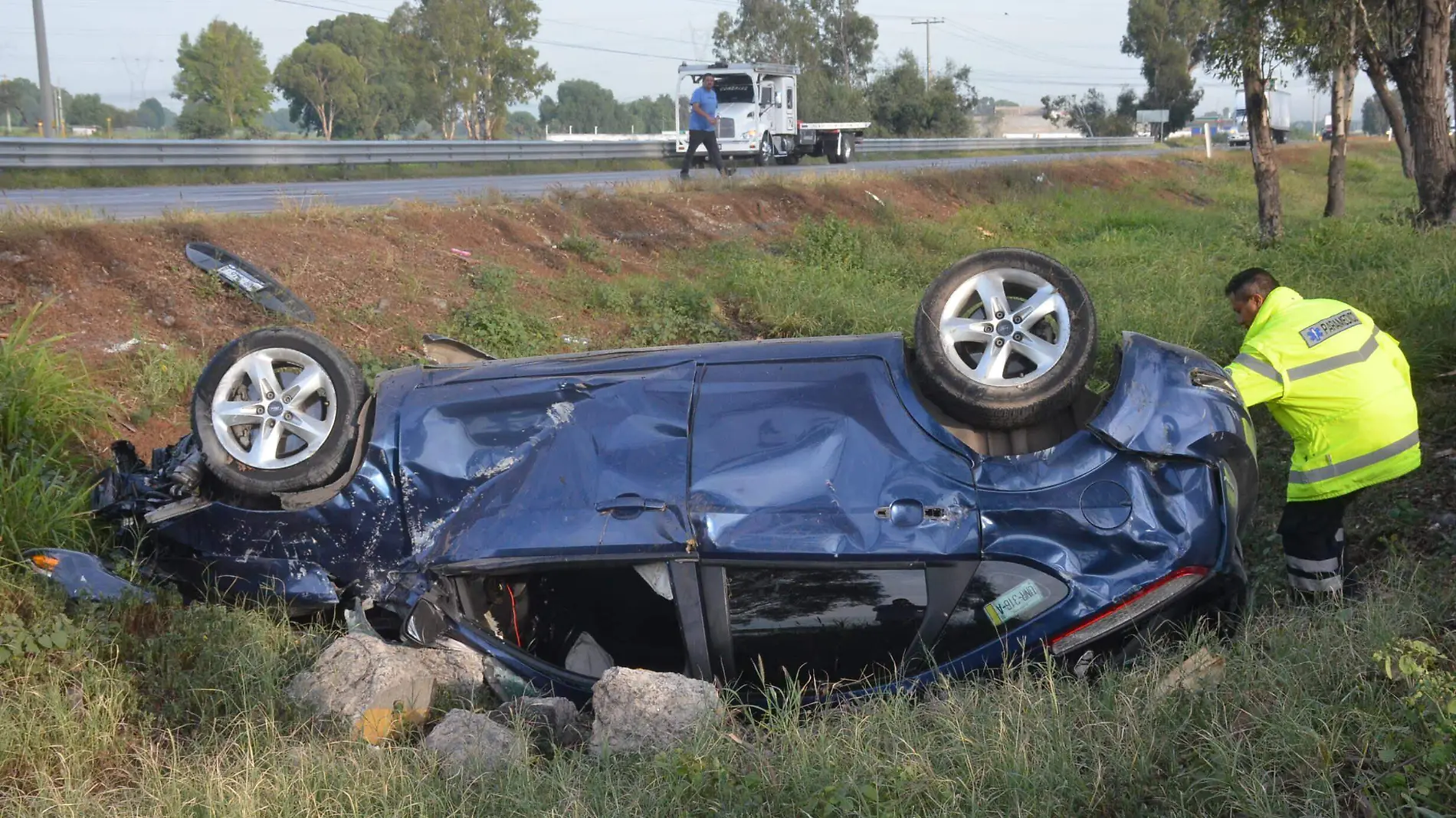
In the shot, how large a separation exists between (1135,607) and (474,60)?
63.3 meters

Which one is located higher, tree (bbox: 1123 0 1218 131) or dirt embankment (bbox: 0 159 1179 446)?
tree (bbox: 1123 0 1218 131)

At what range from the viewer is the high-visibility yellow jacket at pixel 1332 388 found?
452 cm

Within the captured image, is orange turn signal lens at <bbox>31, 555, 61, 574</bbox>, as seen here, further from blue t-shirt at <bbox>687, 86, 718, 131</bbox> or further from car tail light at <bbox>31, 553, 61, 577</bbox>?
blue t-shirt at <bbox>687, 86, 718, 131</bbox>

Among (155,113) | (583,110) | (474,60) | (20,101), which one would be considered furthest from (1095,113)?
(155,113)

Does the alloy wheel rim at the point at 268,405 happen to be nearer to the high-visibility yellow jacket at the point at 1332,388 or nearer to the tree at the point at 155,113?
the high-visibility yellow jacket at the point at 1332,388

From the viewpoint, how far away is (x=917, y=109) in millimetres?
55250

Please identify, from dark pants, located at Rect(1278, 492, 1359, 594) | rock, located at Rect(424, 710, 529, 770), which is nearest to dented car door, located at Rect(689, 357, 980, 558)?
rock, located at Rect(424, 710, 529, 770)

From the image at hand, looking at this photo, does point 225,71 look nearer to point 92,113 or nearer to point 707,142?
point 92,113

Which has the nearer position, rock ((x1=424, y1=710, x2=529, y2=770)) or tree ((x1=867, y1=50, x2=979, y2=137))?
rock ((x1=424, y1=710, x2=529, y2=770))

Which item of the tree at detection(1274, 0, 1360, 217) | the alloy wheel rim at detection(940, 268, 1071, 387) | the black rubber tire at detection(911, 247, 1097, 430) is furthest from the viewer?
the tree at detection(1274, 0, 1360, 217)

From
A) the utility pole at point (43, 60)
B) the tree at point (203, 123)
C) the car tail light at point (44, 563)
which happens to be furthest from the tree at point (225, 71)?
the car tail light at point (44, 563)

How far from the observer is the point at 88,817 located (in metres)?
3.33

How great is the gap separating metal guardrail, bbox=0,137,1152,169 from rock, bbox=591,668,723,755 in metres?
17.9

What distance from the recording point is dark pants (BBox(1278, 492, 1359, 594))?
4723 mm
